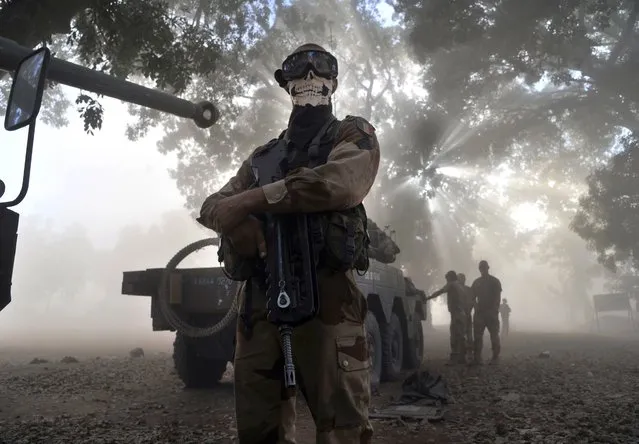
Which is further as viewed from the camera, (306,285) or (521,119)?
(521,119)

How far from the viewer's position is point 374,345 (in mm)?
6152

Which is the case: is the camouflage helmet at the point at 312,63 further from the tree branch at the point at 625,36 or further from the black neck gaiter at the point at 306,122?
the tree branch at the point at 625,36

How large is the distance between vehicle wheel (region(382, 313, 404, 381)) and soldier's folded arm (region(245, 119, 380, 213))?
16.5 feet

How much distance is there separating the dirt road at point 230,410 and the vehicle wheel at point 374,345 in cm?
31

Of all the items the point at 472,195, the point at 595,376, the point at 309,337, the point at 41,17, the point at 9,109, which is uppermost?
the point at 472,195

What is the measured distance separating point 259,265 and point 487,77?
20613 millimetres

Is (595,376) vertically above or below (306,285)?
below

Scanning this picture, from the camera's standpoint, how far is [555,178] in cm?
3106

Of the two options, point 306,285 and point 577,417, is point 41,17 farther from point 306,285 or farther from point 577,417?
point 577,417

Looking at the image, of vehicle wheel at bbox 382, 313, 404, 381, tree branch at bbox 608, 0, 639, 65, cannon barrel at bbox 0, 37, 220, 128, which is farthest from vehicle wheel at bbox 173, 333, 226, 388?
tree branch at bbox 608, 0, 639, 65

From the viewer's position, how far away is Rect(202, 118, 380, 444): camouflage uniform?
69.2 inches

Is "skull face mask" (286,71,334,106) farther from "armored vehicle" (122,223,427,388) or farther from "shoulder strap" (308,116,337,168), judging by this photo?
"armored vehicle" (122,223,427,388)

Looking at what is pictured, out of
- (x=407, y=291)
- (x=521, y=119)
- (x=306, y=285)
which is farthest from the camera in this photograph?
(x=521, y=119)

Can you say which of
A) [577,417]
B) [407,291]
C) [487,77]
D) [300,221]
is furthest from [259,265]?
[487,77]
